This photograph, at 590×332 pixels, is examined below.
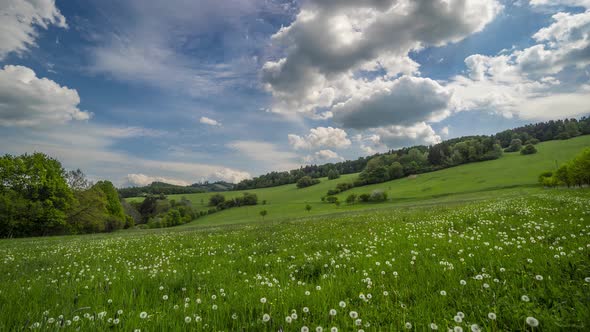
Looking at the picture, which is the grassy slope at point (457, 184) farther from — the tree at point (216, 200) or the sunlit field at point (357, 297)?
the sunlit field at point (357, 297)

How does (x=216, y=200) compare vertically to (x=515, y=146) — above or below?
below

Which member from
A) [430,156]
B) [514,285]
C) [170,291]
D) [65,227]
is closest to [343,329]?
[514,285]

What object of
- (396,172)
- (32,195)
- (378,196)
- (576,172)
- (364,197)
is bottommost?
(364,197)

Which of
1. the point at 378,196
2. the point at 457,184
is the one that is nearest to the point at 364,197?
the point at 378,196

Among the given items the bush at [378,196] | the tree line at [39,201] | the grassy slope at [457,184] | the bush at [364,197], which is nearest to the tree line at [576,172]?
the grassy slope at [457,184]

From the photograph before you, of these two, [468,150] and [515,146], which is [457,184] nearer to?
[468,150]

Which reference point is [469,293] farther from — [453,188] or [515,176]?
[515,176]

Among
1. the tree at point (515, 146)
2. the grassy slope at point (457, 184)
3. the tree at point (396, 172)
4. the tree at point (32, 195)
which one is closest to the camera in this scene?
the tree at point (32, 195)

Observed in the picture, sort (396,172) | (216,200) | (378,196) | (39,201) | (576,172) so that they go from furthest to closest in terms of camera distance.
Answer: (216,200)
(396,172)
(378,196)
(576,172)
(39,201)

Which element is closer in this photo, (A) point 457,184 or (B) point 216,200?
(A) point 457,184

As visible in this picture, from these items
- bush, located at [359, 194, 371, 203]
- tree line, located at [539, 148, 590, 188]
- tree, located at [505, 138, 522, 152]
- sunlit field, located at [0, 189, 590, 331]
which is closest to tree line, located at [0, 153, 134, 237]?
sunlit field, located at [0, 189, 590, 331]

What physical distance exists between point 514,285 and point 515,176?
9768 centimetres

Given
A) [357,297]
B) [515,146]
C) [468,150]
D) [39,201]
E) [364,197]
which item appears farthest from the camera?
[515,146]

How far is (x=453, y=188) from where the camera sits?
75.2m
